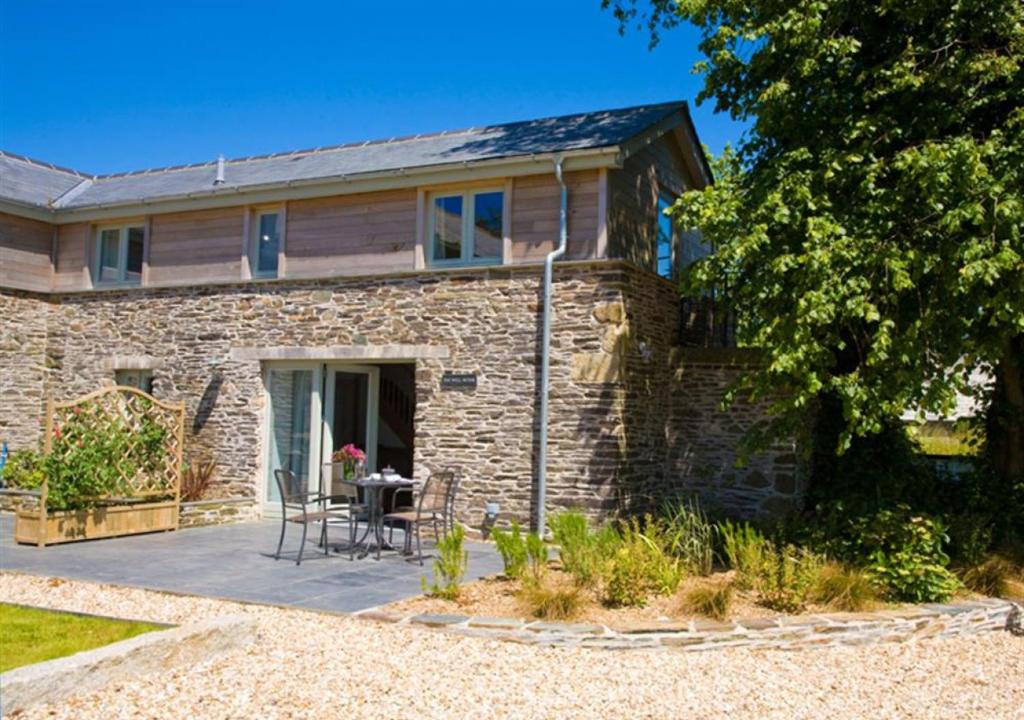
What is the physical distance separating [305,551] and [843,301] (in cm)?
660

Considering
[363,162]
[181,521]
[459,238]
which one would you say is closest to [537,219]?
[459,238]

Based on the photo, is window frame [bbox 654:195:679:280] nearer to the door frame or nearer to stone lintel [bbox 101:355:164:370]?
the door frame

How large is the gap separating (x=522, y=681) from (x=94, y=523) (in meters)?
7.61

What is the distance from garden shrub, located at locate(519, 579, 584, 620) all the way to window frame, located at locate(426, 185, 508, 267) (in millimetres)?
5934

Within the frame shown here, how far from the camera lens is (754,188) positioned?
9312mm

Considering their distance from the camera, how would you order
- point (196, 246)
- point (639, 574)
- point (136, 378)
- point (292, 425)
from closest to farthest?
1. point (639, 574)
2. point (292, 425)
3. point (196, 246)
4. point (136, 378)

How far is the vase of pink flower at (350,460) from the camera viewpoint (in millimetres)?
11789

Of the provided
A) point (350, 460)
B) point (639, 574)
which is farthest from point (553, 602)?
point (350, 460)

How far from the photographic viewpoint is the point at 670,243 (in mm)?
13562

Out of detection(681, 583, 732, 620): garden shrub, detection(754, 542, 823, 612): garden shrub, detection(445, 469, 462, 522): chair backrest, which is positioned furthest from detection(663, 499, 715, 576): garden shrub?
detection(445, 469, 462, 522): chair backrest

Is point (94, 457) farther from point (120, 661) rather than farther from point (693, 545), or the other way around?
point (693, 545)

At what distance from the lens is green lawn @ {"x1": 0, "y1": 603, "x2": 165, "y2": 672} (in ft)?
18.6

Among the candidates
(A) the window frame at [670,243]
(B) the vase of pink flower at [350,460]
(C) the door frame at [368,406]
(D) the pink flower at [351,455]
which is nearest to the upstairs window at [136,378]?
(C) the door frame at [368,406]

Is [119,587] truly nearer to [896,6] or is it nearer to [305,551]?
[305,551]
